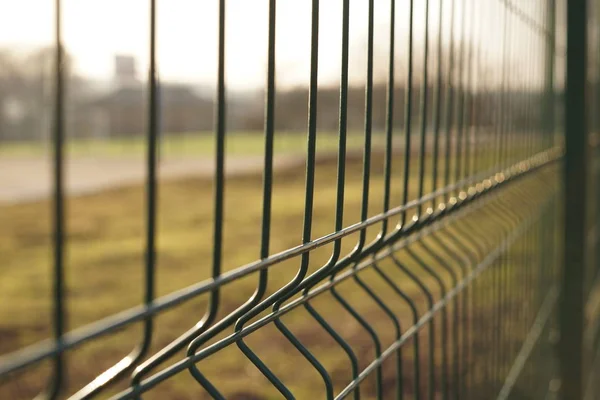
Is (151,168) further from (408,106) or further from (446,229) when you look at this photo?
(446,229)

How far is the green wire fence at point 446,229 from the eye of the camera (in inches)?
32.1

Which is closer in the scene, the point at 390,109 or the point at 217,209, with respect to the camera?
the point at 217,209

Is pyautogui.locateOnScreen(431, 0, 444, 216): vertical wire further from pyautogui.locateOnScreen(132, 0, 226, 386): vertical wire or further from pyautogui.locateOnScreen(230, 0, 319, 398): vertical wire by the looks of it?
pyautogui.locateOnScreen(132, 0, 226, 386): vertical wire

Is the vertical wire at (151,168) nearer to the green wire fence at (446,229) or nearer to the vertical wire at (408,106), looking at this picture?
the green wire fence at (446,229)

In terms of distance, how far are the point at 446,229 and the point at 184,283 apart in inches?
334

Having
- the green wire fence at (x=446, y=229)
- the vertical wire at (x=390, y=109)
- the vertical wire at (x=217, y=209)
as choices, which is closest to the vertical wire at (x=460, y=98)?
the green wire fence at (x=446, y=229)

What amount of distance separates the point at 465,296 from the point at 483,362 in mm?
348

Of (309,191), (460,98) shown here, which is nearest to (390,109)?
(309,191)

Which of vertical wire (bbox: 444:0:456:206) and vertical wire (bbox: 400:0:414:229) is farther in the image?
vertical wire (bbox: 444:0:456:206)

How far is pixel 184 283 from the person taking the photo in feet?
33.6

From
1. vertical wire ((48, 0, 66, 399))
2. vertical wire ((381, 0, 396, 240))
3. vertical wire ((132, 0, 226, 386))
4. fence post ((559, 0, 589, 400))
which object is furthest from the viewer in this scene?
fence post ((559, 0, 589, 400))

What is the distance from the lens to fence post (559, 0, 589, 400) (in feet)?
11.9

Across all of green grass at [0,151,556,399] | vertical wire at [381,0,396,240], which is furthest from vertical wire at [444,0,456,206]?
green grass at [0,151,556,399]

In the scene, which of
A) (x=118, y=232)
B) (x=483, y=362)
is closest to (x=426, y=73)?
(x=483, y=362)
